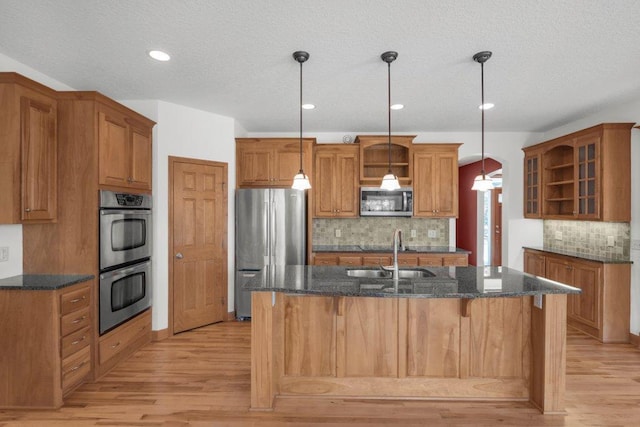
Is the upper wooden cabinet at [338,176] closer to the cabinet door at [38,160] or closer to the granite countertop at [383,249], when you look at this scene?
the granite countertop at [383,249]

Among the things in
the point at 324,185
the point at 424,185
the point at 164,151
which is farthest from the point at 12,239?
the point at 424,185

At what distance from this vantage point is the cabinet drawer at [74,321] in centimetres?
249

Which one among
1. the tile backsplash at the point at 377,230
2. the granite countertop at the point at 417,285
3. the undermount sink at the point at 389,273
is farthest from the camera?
the tile backsplash at the point at 377,230

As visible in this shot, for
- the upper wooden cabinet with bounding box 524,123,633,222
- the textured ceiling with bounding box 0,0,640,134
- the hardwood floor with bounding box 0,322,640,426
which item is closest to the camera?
the textured ceiling with bounding box 0,0,640,134

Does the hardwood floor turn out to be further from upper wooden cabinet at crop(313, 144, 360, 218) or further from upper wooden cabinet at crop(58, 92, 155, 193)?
upper wooden cabinet at crop(313, 144, 360, 218)

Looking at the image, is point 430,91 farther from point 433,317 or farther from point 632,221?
point 632,221

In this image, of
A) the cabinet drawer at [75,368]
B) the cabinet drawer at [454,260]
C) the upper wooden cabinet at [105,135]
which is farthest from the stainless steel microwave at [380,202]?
the cabinet drawer at [75,368]

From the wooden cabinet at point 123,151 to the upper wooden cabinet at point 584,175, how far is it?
4.90 metres

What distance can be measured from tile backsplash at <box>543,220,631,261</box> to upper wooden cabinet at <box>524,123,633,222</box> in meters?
0.22

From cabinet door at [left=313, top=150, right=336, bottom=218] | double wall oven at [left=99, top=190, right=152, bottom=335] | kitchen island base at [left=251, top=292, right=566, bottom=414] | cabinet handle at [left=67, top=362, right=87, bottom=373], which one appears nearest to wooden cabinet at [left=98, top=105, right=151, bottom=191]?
double wall oven at [left=99, top=190, right=152, bottom=335]

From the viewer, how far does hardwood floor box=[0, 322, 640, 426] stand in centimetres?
232

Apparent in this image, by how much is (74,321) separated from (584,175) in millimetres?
5363

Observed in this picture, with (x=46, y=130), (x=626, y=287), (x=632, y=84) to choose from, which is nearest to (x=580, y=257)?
(x=626, y=287)

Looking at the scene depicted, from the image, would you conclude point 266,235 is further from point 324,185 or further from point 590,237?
point 590,237
